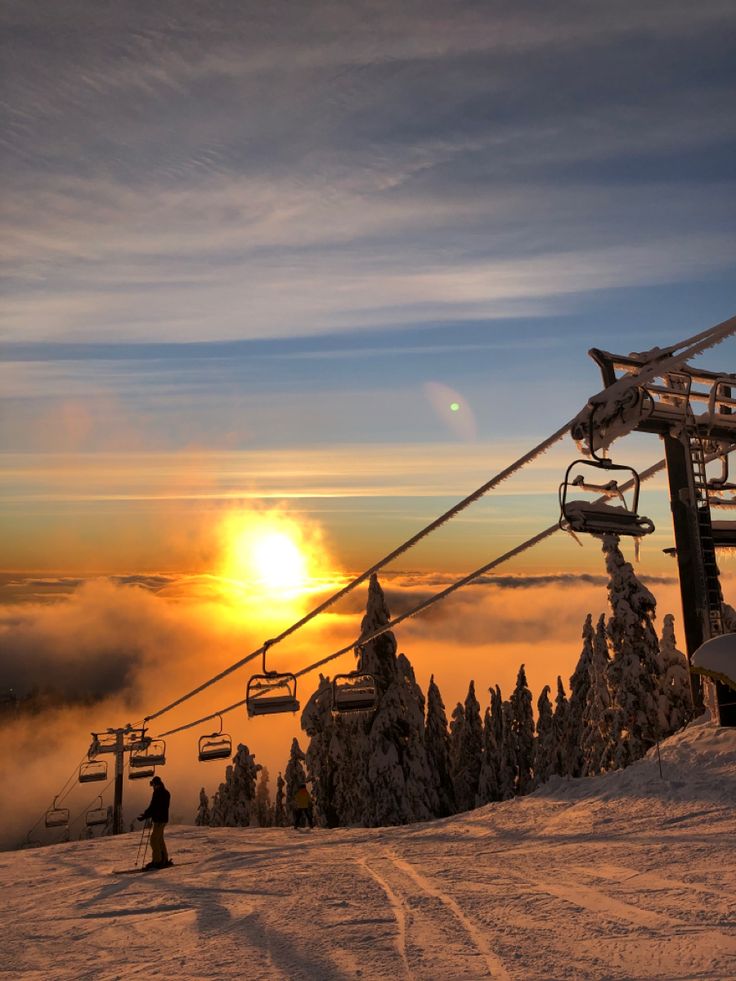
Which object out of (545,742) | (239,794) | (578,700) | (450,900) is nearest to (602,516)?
(450,900)

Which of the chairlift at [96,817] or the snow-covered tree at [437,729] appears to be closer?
the chairlift at [96,817]

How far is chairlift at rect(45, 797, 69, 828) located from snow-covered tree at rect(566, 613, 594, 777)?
33.4 metres

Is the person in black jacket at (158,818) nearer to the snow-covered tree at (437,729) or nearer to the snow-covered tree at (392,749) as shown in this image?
the snow-covered tree at (392,749)

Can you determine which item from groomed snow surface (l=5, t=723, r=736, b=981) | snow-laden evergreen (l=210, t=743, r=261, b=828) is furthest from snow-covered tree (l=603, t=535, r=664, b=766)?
snow-laden evergreen (l=210, t=743, r=261, b=828)

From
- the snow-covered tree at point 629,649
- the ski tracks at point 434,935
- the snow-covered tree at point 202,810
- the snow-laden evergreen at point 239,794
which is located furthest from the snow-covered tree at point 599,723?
the snow-covered tree at point 202,810

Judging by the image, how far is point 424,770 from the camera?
1778 inches

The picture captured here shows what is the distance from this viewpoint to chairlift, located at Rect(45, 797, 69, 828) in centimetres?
3388

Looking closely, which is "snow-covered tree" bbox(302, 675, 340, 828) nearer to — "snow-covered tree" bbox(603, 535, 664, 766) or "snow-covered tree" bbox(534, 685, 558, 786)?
"snow-covered tree" bbox(603, 535, 664, 766)

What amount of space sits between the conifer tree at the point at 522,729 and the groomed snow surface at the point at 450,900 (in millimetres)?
75272

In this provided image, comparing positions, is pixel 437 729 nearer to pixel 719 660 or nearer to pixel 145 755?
pixel 145 755

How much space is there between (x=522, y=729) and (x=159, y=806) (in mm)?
78764

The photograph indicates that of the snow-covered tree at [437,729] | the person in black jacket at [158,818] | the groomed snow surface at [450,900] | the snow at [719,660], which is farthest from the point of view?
the snow-covered tree at [437,729]

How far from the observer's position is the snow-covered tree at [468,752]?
275 feet

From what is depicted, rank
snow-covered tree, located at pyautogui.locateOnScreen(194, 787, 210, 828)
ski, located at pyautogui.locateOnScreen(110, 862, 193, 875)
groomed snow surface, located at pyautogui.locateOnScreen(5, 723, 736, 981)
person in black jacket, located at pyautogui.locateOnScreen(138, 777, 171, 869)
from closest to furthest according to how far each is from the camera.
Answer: groomed snow surface, located at pyautogui.locateOnScreen(5, 723, 736, 981) < ski, located at pyautogui.locateOnScreen(110, 862, 193, 875) < person in black jacket, located at pyautogui.locateOnScreen(138, 777, 171, 869) < snow-covered tree, located at pyautogui.locateOnScreen(194, 787, 210, 828)
